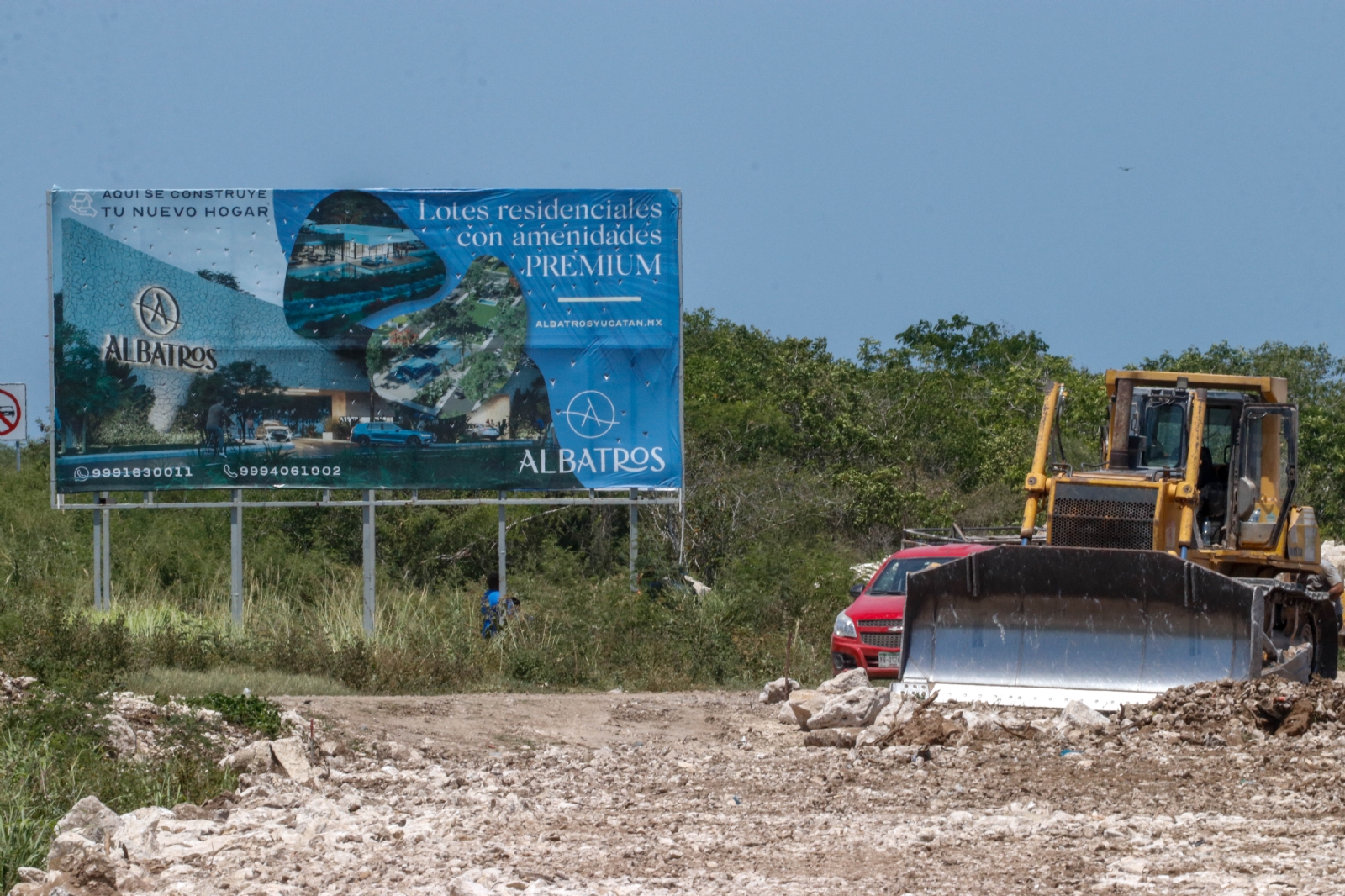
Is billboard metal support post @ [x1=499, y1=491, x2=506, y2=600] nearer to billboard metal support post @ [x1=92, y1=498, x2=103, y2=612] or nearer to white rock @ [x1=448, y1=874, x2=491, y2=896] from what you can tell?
billboard metal support post @ [x1=92, y1=498, x2=103, y2=612]

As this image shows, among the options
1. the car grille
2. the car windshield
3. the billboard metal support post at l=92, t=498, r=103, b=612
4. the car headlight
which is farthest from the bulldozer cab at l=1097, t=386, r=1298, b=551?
the billboard metal support post at l=92, t=498, r=103, b=612

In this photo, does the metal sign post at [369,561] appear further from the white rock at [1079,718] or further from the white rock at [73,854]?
the white rock at [73,854]

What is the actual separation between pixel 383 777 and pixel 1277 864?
5415 mm

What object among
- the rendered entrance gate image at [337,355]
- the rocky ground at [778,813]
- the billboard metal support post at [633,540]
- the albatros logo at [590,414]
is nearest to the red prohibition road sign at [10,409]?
the rendered entrance gate image at [337,355]

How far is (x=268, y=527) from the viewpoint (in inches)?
936

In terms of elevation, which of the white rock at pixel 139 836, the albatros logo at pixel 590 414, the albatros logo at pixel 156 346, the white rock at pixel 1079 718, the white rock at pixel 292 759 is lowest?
the white rock at pixel 292 759

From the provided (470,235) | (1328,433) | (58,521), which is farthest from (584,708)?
(1328,433)

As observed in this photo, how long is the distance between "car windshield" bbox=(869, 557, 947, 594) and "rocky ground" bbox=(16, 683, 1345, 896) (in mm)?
3029

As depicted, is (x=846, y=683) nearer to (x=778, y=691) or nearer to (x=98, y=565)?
(x=778, y=691)

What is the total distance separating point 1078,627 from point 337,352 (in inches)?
397

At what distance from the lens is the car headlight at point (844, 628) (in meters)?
14.3

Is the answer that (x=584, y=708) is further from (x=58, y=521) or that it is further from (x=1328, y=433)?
(x=1328, y=433)

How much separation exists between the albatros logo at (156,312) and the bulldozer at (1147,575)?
10.5m

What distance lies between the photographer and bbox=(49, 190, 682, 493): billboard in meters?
18.2
